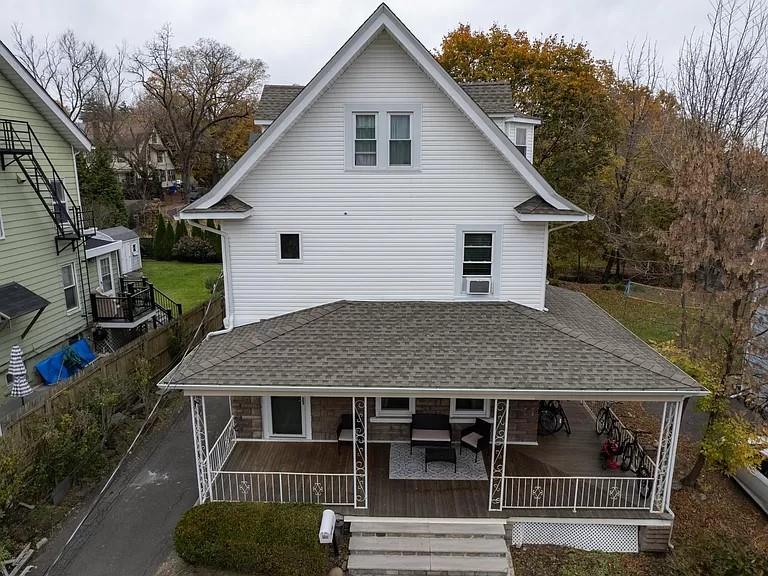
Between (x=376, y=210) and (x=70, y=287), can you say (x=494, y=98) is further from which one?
(x=70, y=287)

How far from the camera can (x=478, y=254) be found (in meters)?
12.0

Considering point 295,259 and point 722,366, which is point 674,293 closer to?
point 722,366

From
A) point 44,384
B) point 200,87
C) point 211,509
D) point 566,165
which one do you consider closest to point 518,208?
point 211,509

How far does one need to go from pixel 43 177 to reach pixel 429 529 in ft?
49.7

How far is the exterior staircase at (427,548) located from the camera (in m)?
8.78

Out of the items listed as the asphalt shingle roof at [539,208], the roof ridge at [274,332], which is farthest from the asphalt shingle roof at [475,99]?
the roof ridge at [274,332]

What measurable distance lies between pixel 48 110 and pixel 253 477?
548 inches

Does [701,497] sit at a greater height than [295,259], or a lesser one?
lesser

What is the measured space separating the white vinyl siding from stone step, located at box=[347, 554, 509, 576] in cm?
571

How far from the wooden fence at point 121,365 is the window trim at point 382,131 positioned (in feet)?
27.5

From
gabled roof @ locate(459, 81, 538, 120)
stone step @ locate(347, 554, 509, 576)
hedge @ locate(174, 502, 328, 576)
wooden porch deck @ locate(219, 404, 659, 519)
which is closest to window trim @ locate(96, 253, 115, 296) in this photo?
wooden porch deck @ locate(219, 404, 659, 519)

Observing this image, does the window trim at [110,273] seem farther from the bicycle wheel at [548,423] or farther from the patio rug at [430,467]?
the bicycle wheel at [548,423]

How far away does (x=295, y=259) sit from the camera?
1195 centimetres

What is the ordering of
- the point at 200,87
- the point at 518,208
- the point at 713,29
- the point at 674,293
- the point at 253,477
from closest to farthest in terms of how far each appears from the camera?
1. the point at 253,477
2. the point at 518,208
3. the point at 713,29
4. the point at 674,293
5. the point at 200,87
